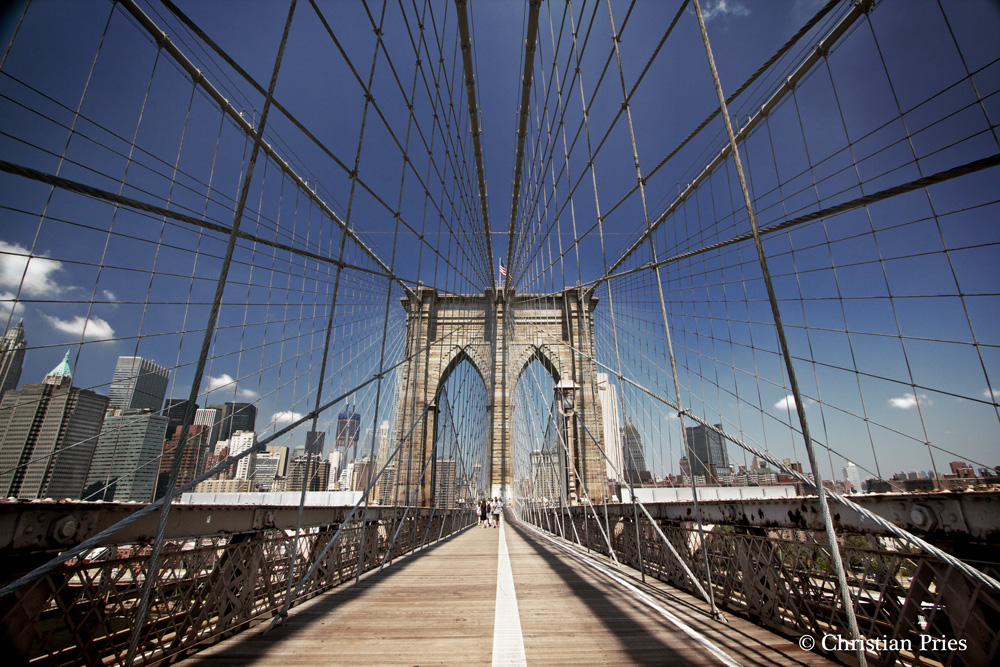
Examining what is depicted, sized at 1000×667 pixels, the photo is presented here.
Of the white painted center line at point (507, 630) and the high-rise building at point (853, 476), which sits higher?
the high-rise building at point (853, 476)

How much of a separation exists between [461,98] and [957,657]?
472 inches

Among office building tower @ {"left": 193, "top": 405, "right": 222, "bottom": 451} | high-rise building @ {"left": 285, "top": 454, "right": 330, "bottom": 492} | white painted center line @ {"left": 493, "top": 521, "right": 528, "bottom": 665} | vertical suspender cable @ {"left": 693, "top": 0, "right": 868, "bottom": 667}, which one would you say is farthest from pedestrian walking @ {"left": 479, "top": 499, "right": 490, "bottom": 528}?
vertical suspender cable @ {"left": 693, "top": 0, "right": 868, "bottom": 667}

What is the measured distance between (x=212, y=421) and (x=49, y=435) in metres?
5.73

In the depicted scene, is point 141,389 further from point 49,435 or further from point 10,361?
point 10,361

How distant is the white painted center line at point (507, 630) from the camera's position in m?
→ 1.81

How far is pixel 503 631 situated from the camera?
2.18m

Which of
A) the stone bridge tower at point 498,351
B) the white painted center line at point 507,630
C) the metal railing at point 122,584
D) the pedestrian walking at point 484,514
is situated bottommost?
the pedestrian walking at point 484,514

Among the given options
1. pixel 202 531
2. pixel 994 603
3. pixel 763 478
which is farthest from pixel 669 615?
pixel 763 478

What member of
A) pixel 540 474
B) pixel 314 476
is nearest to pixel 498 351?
pixel 540 474

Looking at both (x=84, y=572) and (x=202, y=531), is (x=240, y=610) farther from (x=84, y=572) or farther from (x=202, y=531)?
(x=84, y=572)

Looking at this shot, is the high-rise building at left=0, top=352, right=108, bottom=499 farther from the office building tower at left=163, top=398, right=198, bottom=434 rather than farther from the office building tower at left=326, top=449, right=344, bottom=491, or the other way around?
the office building tower at left=326, top=449, right=344, bottom=491

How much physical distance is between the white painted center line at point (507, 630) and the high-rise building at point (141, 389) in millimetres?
3679

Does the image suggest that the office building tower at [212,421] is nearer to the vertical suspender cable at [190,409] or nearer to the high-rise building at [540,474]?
the vertical suspender cable at [190,409]

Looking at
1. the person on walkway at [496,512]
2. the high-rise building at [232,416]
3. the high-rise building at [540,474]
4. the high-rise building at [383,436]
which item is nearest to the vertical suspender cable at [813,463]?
the high-rise building at [232,416]
